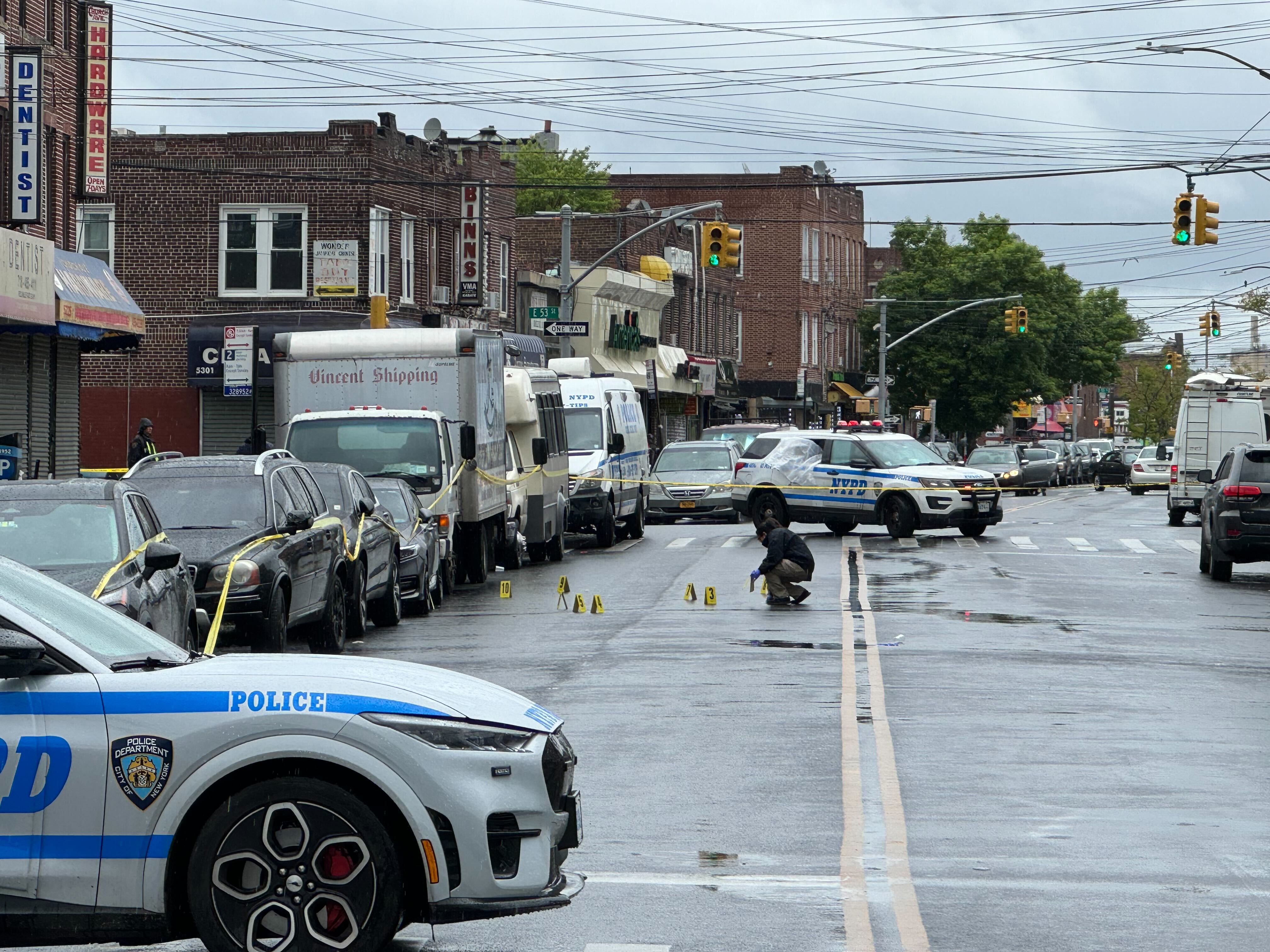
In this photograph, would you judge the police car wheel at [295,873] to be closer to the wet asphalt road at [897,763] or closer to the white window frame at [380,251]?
the wet asphalt road at [897,763]

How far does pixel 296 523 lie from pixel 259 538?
402 millimetres

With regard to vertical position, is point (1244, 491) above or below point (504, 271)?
below

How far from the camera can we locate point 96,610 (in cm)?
684

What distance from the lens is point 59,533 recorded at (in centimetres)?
1248

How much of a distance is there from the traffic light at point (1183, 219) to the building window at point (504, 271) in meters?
21.0

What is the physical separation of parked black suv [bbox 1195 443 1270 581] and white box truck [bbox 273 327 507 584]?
970 cm

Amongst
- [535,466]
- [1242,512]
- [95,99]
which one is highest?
[95,99]

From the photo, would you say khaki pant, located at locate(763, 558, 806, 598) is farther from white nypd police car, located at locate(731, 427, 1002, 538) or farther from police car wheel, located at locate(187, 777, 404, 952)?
police car wheel, located at locate(187, 777, 404, 952)

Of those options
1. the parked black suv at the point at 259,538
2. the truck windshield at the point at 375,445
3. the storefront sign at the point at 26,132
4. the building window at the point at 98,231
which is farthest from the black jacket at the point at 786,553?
the building window at the point at 98,231

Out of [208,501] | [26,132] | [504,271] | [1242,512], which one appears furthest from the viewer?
[504,271]

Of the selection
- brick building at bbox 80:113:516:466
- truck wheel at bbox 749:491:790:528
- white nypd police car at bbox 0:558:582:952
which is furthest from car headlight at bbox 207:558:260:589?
brick building at bbox 80:113:516:466

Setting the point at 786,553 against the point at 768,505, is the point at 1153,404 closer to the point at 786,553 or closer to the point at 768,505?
the point at 768,505

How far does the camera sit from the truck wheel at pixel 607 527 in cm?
3231

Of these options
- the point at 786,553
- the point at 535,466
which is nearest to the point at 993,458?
the point at 535,466
